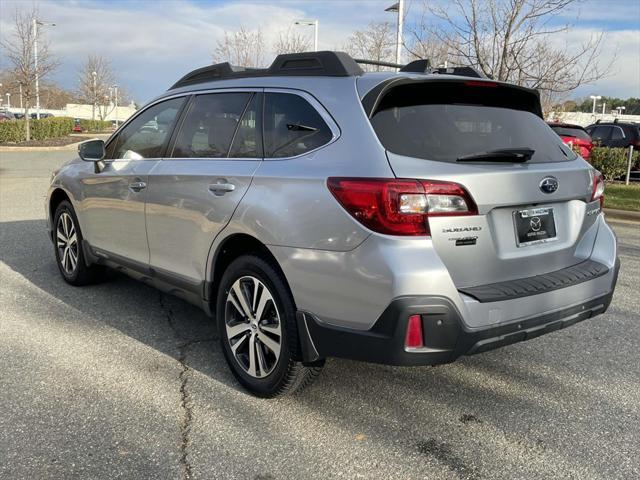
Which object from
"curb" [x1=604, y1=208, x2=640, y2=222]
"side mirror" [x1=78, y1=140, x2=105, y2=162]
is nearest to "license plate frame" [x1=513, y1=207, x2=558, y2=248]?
"side mirror" [x1=78, y1=140, x2=105, y2=162]

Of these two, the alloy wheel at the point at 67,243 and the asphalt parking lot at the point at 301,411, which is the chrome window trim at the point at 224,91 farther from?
the alloy wheel at the point at 67,243

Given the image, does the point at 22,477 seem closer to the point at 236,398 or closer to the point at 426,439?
the point at 236,398

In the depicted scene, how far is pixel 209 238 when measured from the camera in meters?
3.46

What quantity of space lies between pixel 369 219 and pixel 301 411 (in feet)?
3.91

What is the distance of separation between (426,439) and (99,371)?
2.00m

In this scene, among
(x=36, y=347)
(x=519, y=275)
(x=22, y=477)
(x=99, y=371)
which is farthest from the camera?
(x=36, y=347)

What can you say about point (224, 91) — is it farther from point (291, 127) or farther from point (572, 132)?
point (572, 132)

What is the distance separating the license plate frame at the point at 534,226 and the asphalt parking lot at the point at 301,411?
0.94 meters

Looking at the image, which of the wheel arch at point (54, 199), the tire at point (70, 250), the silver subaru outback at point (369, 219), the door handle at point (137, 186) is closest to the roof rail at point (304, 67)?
the silver subaru outback at point (369, 219)

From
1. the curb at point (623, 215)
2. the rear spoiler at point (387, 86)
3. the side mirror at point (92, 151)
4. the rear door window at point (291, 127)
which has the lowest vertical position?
the curb at point (623, 215)

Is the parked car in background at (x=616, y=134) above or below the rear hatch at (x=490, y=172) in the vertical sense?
above

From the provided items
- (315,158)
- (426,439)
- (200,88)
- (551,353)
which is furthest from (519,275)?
(200,88)

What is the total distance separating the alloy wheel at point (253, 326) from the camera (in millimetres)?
3167

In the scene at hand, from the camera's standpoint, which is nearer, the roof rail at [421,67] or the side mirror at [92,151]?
the roof rail at [421,67]
